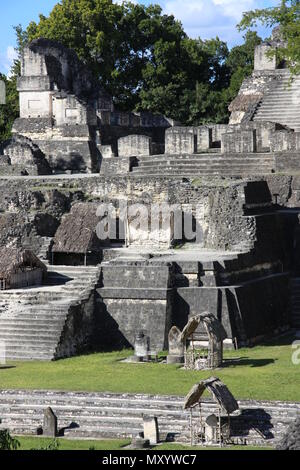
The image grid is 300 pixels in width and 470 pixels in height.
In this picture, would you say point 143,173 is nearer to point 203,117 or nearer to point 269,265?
point 269,265

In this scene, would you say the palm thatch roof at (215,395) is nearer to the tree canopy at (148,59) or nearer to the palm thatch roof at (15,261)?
the palm thatch roof at (15,261)

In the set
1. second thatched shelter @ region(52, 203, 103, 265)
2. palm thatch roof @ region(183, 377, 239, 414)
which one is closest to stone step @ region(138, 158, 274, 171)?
second thatched shelter @ region(52, 203, 103, 265)

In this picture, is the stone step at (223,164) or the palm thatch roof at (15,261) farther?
the stone step at (223,164)

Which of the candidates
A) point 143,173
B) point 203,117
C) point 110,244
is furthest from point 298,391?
point 203,117

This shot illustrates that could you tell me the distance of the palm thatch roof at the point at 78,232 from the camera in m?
33.2

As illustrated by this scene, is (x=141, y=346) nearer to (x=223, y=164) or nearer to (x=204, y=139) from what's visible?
(x=223, y=164)

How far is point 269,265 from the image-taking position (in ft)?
107

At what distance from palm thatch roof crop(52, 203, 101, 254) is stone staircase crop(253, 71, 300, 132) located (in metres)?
7.79

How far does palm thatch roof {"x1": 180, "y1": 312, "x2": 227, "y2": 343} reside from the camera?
92.2ft

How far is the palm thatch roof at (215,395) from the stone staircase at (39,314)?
572cm

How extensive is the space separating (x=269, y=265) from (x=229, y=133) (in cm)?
581

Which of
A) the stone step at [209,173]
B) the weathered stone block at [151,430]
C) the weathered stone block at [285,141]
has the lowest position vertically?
the weathered stone block at [151,430]

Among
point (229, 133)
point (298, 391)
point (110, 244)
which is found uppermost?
point (229, 133)

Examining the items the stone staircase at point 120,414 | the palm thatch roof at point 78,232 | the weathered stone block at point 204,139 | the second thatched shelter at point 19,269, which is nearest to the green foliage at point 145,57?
the weathered stone block at point 204,139
